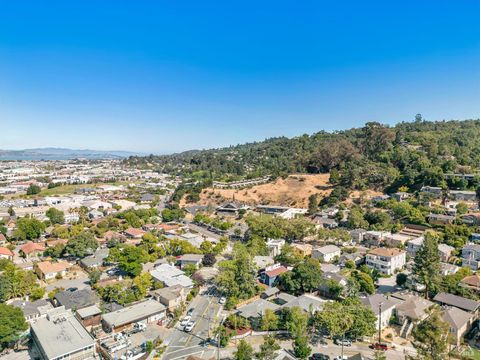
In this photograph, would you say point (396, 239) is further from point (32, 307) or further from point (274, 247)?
point (32, 307)

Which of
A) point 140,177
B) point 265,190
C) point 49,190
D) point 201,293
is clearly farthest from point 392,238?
point 140,177

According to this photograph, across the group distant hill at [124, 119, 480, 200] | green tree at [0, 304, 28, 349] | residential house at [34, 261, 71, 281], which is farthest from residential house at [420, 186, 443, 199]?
green tree at [0, 304, 28, 349]

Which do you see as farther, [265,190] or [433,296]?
[265,190]

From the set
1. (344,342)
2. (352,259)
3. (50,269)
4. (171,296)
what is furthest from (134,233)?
(344,342)

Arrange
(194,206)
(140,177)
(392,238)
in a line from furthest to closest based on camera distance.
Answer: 1. (140,177)
2. (194,206)
3. (392,238)

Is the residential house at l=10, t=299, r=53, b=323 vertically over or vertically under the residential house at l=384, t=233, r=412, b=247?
under

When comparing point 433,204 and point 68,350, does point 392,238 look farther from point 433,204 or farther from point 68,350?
point 68,350

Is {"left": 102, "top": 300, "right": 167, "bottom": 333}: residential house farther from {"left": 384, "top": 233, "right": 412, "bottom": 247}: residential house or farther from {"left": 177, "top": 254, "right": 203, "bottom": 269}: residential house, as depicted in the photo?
{"left": 384, "top": 233, "right": 412, "bottom": 247}: residential house
